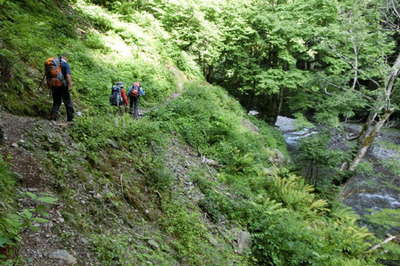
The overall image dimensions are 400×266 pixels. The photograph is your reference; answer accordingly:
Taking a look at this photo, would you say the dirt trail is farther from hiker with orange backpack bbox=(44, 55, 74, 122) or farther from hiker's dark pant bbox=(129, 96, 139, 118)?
hiker's dark pant bbox=(129, 96, 139, 118)

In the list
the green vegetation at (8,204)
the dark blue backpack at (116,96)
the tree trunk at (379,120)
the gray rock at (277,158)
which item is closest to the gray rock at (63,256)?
the green vegetation at (8,204)

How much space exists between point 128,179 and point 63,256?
2546mm

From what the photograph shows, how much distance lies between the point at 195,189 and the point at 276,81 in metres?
12.9

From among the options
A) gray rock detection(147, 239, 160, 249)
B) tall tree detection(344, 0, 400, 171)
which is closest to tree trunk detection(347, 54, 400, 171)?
tall tree detection(344, 0, 400, 171)

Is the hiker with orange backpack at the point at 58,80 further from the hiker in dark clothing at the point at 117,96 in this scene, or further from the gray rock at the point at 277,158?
the gray rock at the point at 277,158

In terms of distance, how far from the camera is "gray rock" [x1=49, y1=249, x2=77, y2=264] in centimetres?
327

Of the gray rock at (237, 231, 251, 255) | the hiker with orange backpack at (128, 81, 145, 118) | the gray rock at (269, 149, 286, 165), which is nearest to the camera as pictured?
the gray rock at (237, 231, 251, 255)

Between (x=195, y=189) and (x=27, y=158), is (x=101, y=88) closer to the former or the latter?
(x=195, y=189)

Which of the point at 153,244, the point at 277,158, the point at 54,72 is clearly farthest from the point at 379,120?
the point at 54,72

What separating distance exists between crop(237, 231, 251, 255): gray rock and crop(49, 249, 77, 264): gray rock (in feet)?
14.0

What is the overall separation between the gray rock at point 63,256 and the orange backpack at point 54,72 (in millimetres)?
4096

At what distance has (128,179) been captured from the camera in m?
5.82

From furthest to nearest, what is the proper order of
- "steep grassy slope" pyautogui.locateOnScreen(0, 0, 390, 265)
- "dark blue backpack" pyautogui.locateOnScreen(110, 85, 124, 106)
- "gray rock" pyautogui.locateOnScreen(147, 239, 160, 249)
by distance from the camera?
"dark blue backpack" pyautogui.locateOnScreen(110, 85, 124, 106), "gray rock" pyautogui.locateOnScreen(147, 239, 160, 249), "steep grassy slope" pyautogui.locateOnScreen(0, 0, 390, 265)

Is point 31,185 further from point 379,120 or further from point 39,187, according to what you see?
point 379,120
